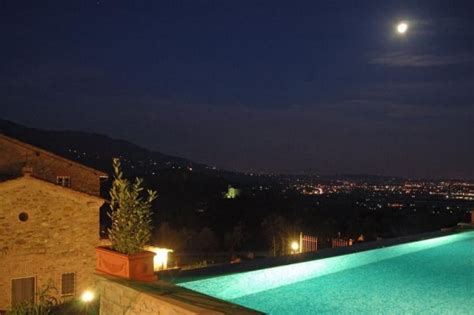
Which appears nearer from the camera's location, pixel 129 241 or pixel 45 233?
pixel 129 241

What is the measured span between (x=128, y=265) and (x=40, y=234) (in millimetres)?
11087

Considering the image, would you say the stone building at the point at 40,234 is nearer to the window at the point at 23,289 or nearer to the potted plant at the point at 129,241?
the window at the point at 23,289

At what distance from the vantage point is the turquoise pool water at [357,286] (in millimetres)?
5719

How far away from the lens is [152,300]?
139 inches

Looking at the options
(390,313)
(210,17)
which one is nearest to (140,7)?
(210,17)

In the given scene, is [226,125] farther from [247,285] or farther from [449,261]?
[247,285]

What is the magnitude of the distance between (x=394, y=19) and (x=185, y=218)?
1077 inches

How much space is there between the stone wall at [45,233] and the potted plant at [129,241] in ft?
30.9

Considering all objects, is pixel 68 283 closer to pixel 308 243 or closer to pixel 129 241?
pixel 308 243

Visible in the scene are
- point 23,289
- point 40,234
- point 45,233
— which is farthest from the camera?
point 45,233

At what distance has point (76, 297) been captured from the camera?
14.5 m

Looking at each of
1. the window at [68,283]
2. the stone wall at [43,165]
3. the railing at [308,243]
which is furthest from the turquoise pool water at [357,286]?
the stone wall at [43,165]

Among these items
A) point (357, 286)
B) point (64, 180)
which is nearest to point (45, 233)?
point (64, 180)

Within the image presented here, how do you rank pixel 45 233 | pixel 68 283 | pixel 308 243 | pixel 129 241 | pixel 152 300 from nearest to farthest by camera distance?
pixel 152 300, pixel 129 241, pixel 45 233, pixel 68 283, pixel 308 243
